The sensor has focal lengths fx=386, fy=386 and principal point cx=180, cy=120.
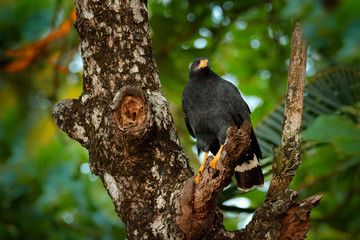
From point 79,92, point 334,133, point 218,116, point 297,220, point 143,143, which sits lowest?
point 297,220

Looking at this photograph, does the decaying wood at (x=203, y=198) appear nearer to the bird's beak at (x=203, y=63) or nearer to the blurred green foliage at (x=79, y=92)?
the bird's beak at (x=203, y=63)

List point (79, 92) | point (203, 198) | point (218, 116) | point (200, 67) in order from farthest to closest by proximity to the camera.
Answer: point (79, 92)
point (200, 67)
point (218, 116)
point (203, 198)

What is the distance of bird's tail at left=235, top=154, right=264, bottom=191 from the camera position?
3.62m

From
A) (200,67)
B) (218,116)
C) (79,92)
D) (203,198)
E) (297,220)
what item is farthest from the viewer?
(79,92)

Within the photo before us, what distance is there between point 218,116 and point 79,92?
10.3 ft

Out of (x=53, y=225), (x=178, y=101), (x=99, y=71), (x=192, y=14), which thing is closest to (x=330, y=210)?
(x=178, y=101)

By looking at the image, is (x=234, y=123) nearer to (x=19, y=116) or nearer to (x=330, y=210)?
(x=330, y=210)

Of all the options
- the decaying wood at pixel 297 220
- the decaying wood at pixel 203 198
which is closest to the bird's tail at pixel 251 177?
the decaying wood at pixel 297 220

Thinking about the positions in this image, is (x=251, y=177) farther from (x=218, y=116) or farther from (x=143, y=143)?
(x=143, y=143)

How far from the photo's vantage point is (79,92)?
6.17 m

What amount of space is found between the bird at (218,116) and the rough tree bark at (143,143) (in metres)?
0.97

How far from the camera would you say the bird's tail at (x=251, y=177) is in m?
3.62

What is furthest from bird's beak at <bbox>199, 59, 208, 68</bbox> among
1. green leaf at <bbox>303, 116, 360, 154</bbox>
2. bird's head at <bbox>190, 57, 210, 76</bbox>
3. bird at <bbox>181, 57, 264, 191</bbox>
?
green leaf at <bbox>303, 116, 360, 154</bbox>

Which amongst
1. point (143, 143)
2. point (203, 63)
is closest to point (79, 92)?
point (203, 63)
